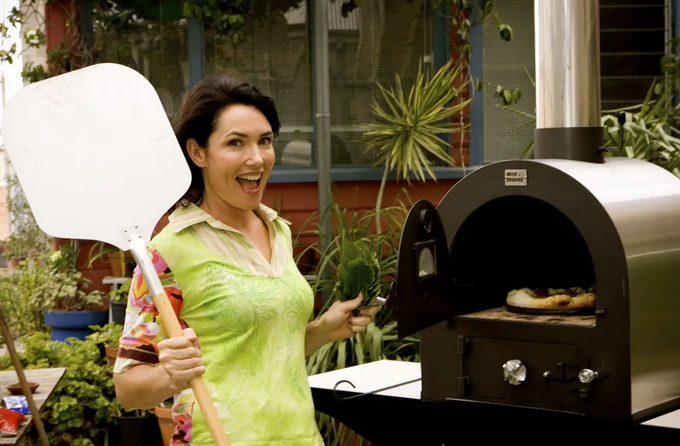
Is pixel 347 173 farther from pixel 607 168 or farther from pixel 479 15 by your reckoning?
pixel 607 168

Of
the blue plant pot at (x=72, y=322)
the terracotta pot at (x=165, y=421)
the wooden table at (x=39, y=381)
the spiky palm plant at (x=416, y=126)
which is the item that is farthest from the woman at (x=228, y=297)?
the blue plant pot at (x=72, y=322)

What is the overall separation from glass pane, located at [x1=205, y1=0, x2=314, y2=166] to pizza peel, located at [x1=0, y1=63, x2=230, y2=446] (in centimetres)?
517

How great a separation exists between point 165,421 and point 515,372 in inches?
115

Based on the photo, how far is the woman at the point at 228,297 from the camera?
98.7 inches

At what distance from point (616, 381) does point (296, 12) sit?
4969 millimetres

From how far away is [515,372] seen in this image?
3.28m

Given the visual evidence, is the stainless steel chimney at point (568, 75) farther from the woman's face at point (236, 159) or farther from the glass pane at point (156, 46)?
the glass pane at point (156, 46)

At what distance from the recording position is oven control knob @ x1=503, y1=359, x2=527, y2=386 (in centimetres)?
327

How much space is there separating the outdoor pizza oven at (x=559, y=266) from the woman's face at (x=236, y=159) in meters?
0.59

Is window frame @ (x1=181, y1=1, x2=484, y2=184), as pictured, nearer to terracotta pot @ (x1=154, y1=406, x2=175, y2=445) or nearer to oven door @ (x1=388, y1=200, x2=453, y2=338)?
terracotta pot @ (x1=154, y1=406, x2=175, y2=445)

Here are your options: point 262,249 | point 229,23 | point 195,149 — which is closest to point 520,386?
point 262,249

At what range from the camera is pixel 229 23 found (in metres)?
7.21

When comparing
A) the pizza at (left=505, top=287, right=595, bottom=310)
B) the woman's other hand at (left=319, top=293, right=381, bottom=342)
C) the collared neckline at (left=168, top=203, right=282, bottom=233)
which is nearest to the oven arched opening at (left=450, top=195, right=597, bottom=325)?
the pizza at (left=505, top=287, right=595, bottom=310)

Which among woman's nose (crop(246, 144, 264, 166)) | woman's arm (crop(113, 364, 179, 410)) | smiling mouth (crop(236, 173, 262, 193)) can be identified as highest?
woman's nose (crop(246, 144, 264, 166))
